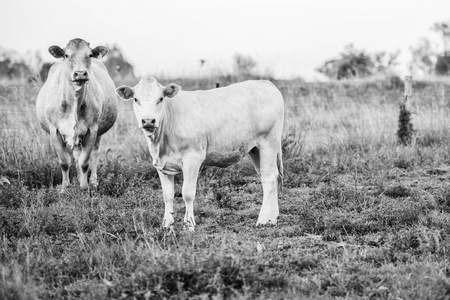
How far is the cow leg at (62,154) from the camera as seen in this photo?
30.6 feet

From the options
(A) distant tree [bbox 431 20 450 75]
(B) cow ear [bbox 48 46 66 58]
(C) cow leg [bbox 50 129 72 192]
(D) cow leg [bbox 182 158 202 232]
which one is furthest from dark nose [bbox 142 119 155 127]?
(A) distant tree [bbox 431 20 450 75]

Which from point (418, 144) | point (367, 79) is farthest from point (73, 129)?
point (367, 79)

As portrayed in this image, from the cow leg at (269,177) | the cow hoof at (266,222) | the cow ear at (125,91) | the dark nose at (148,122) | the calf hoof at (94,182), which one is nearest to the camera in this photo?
the dark nose at (148,122)

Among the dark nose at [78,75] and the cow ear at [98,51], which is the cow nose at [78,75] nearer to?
the dark nose at [78,75]

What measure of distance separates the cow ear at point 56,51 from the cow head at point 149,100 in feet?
8.07

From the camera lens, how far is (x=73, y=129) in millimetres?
9172

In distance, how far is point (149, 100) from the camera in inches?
264

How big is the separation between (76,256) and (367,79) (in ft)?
59.5

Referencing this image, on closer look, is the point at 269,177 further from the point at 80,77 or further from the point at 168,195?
the point at 80,77

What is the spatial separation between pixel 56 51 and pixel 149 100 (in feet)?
9.66

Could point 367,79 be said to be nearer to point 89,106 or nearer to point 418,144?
point 418,144

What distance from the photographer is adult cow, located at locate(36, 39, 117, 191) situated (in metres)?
8.84

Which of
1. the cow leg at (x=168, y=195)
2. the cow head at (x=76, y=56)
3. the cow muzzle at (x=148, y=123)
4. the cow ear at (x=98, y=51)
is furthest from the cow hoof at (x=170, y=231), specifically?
the cow ear at (x=98, y=51)

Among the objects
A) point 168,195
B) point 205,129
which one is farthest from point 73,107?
point 205,129
